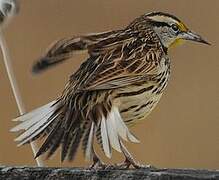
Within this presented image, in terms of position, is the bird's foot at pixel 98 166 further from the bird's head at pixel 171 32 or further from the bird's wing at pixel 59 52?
the bird's head at pixel 171 32

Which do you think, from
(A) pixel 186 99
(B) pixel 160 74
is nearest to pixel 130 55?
(B) pixel 160 74

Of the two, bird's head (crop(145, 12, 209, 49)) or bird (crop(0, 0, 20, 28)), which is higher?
bird (crop(0, 0, 20, 28))

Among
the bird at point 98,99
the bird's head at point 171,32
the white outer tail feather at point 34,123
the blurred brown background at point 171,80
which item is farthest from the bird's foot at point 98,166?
the blurred brown background at point 171,80

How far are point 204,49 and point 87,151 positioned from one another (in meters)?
1.48

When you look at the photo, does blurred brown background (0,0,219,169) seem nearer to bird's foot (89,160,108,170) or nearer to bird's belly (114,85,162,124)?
bird's belly (114,85,162,124)

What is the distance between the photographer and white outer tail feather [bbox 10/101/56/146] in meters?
2.40

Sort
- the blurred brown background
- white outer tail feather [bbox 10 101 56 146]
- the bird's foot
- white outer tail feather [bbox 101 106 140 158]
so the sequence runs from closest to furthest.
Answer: the bird's foot → white outer tail feather [bbox 101 106 140 158] → white outer tail feather [bbox 10 101 56 146] → the blurred brown background

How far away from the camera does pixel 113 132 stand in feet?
7.61

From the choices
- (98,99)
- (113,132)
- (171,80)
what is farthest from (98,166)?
(171,80)

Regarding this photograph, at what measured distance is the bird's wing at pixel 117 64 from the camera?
2387mm

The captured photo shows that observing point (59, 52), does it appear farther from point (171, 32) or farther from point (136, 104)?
point (171, 32)

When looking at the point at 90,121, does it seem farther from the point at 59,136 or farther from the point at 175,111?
the point at 175,111

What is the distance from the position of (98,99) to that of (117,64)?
9 centimetres

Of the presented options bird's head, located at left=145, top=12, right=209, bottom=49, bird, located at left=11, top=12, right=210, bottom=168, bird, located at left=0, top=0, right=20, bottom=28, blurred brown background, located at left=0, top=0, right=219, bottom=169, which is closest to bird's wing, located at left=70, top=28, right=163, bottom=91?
bird, located at left=11, top=12, right=210, bottom=168
